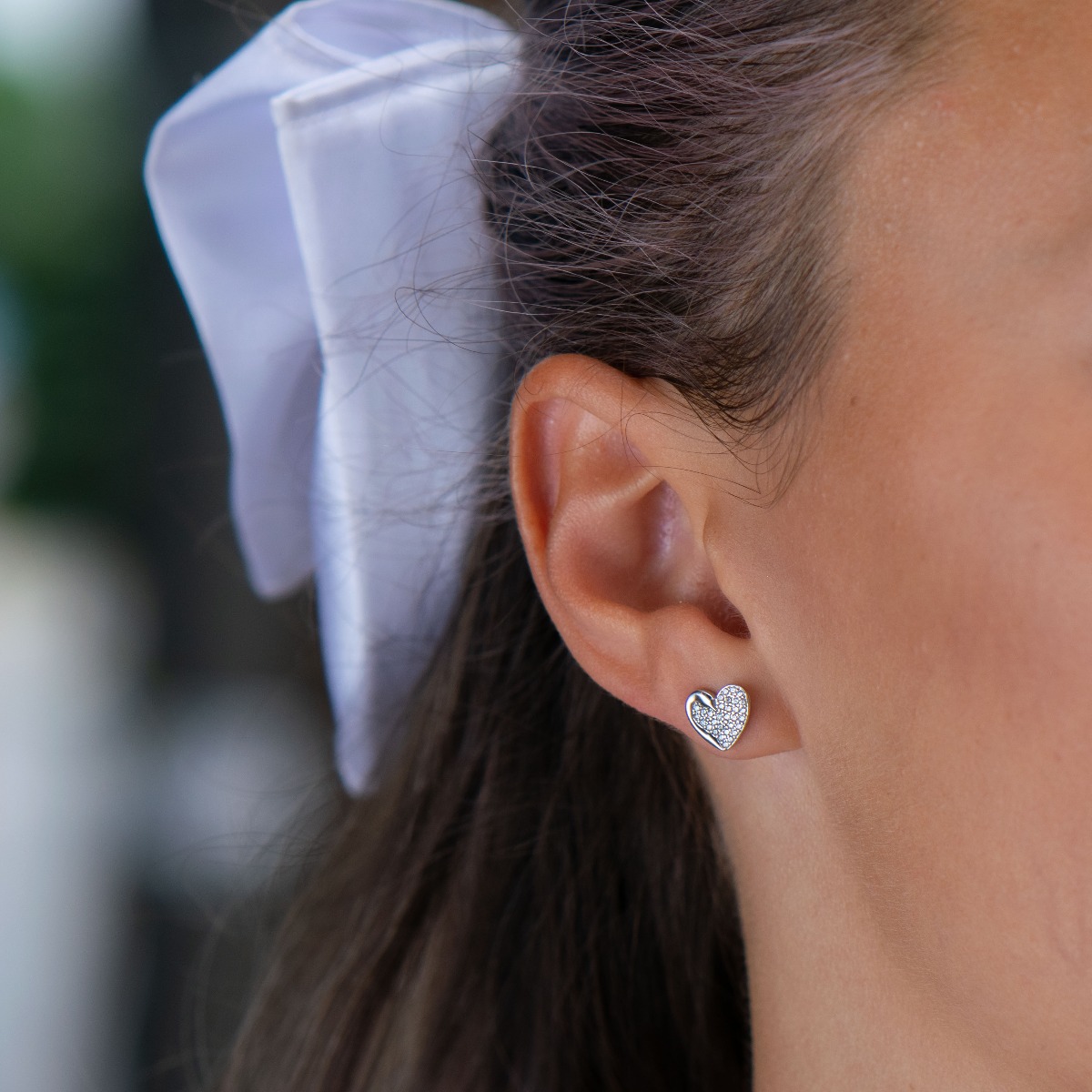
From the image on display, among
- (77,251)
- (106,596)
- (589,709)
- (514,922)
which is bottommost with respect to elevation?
(106,596)

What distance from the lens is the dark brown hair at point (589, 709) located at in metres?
0.68

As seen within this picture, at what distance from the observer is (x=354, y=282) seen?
836mm

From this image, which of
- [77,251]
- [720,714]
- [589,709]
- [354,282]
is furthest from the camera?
[77,251]

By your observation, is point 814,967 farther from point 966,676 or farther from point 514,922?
point 514,922

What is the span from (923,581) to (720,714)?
151 millimetres

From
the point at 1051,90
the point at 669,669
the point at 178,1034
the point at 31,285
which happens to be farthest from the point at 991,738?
the point at 31,285

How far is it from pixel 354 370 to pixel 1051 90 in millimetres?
468

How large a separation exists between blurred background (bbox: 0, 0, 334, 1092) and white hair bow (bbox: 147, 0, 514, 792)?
136cm

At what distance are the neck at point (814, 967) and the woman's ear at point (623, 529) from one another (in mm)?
75

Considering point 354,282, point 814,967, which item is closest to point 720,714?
point 814,967

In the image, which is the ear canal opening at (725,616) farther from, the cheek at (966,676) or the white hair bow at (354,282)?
the white hair bow at (354,282)

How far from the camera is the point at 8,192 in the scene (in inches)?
96.3

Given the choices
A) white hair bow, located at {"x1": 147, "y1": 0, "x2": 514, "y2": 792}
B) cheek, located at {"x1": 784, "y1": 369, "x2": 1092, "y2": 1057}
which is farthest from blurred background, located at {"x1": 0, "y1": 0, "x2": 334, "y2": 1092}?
cheek, located at {"x1": 784, "y1": 369, "x2": 1092, "y2": 1057}

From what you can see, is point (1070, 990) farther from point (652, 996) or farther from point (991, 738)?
point (652, 996)
